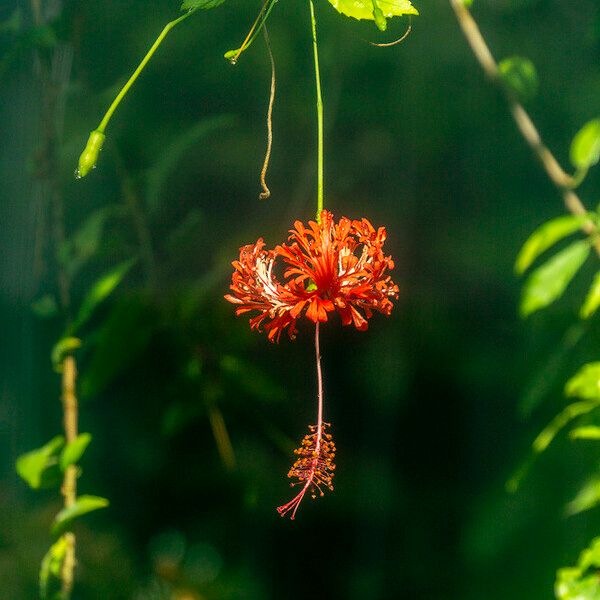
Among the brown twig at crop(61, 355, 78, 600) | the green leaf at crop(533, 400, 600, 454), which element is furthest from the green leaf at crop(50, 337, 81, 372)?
the green leaf at crop(533, 400, 600, 454)

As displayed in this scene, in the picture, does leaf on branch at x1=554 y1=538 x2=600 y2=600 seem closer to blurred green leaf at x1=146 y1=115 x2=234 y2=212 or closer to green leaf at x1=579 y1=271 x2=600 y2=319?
green leaf at x1=579 y1=271 x2=600 y2=319

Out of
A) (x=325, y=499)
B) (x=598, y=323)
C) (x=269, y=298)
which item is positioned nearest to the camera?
(x=269, y=298)

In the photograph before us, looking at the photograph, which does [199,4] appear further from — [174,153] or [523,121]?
[523,121]

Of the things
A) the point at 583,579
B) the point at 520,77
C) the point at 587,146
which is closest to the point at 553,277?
the point at 587,146

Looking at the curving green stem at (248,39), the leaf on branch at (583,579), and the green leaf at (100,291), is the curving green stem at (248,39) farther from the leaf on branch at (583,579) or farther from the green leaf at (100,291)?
the leaf on branch at (583,579)

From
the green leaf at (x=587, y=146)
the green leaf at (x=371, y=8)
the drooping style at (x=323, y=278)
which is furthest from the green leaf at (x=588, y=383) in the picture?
the green leaf at (x=371, y=8)

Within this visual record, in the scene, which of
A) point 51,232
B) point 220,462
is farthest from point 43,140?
point 220,462

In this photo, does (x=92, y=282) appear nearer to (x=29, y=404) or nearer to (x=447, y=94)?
(x=29, y=404)
